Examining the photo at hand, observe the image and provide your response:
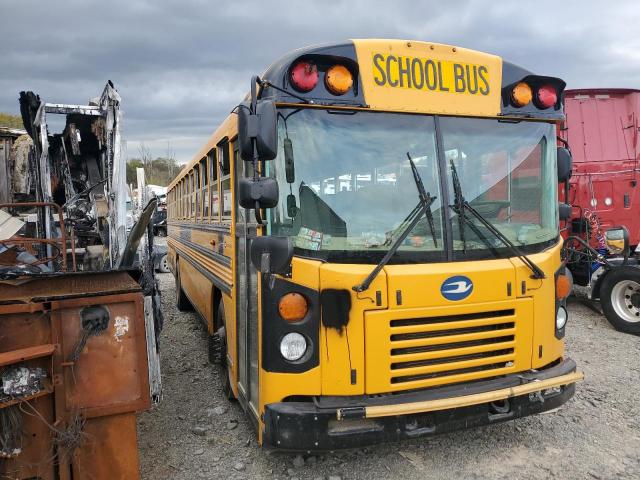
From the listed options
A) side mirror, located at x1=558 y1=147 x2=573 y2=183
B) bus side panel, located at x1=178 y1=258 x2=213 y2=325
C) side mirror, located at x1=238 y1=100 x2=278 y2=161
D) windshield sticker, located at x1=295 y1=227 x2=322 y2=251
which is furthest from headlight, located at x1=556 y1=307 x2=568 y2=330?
bus side panel, located at x1=178 y1=258 x2=213 y2=325

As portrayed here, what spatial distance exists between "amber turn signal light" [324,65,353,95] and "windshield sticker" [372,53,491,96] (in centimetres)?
18

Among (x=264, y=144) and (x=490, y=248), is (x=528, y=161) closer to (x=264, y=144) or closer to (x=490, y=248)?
(x=490, y=248)

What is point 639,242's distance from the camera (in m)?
7.23

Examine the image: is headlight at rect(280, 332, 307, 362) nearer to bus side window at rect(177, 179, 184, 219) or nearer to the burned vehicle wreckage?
the burned vehicle wreckage

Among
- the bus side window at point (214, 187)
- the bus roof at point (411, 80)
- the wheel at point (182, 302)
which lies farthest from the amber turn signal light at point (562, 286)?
the wheel at point (182, 302)

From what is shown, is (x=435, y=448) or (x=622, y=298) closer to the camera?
(x=435, y=448)

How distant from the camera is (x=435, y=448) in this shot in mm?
3395

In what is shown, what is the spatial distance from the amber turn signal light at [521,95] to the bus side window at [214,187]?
2445 mm

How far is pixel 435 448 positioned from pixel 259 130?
96.1 inches

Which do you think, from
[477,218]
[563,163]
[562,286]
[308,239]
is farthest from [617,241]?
[308,239]

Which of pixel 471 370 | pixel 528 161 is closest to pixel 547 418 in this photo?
pixel 471 370

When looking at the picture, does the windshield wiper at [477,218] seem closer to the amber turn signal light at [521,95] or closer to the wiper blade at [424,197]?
the wiper blade at [424,197]

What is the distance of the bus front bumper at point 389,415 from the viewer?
2664 millimetres

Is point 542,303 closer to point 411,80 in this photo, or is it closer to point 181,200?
point 411,80
